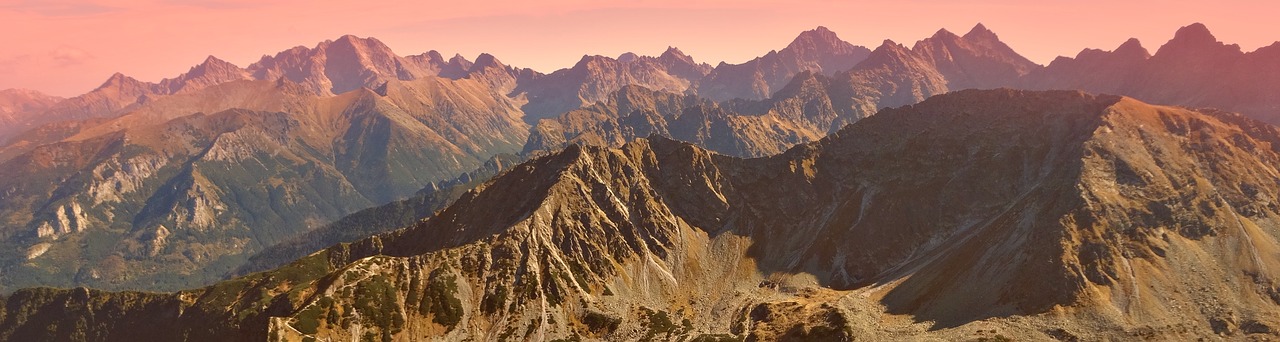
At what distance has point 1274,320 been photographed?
183125 mm

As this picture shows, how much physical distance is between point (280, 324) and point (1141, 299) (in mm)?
256519

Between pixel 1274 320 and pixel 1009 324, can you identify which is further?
pixel 1009 324

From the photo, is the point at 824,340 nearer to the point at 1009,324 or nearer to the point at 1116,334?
the point at 1009,324

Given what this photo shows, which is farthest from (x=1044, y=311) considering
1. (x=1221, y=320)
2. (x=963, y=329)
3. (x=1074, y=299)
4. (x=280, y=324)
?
(x=280, y=324)

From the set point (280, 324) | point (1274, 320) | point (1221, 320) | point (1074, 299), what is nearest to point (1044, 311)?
point (1074, 299)

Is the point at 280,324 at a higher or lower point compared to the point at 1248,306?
higher

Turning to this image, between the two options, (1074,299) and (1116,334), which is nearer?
(1116,334)

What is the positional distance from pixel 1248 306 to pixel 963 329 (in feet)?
263

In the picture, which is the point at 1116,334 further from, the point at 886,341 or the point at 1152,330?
the point at 886,341

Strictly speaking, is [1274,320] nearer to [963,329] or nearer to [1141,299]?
[1141,299]

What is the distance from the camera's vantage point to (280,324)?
651 ft

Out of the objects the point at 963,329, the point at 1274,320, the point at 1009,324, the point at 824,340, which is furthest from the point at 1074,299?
the point at 824,340

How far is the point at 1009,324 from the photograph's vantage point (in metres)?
196

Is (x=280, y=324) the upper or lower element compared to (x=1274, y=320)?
upper
